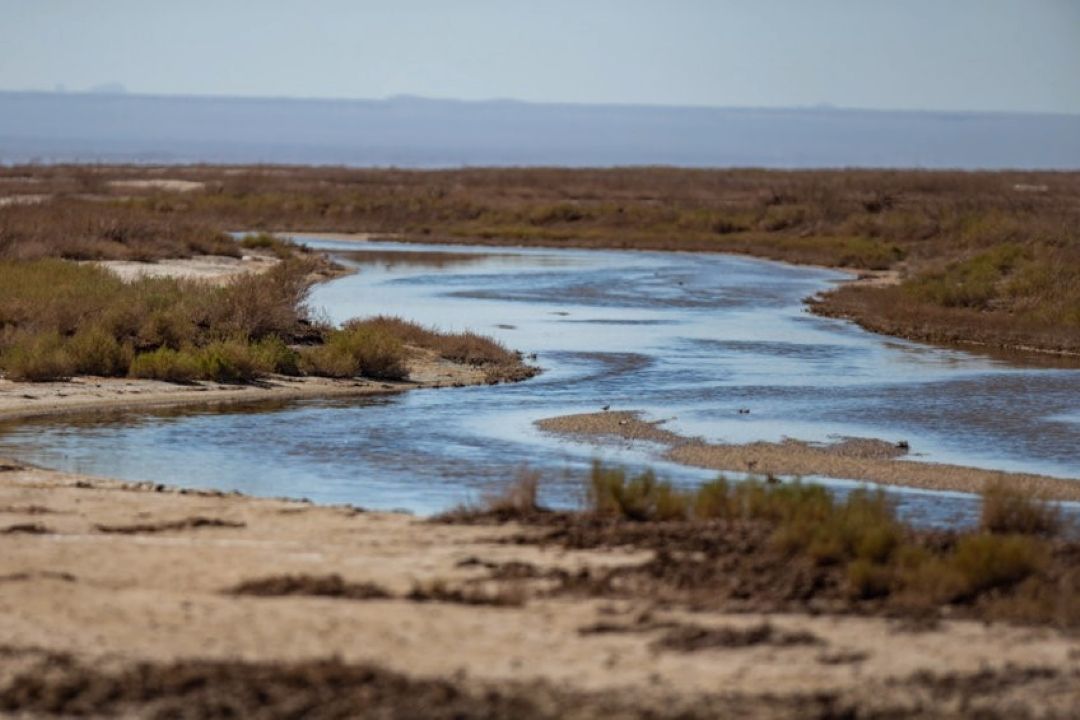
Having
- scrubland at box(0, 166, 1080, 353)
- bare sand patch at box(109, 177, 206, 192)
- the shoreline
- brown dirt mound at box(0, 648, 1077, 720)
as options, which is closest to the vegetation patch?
brown dirt mound at box(0, 648, 1077, 720)

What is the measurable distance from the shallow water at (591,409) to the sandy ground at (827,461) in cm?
44

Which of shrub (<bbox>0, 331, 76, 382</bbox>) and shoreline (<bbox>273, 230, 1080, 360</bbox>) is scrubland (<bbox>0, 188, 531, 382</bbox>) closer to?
shrub (<bbox>0, 331, 76, 382</bbox>)

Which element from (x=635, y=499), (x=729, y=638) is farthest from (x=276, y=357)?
(x=729, y=638)

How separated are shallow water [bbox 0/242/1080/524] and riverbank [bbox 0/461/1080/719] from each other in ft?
11.7

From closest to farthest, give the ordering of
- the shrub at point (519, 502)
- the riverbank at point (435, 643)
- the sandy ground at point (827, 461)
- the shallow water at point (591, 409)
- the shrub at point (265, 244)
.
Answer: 1. the riverbank at point (435, 643)
2. the shrub at point (519, 502)
3. the sandy ground at point (827, 461)
4. the shallow water at point (591, 409)
5. the shrub at point (265, 244)

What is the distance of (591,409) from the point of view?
22.2 m

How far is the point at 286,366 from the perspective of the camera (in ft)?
80.6

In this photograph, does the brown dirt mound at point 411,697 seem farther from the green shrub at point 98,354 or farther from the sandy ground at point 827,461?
the green shrub at point 98,354

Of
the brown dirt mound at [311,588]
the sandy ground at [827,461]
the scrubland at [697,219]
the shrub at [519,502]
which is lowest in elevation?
the sandy ground at [827,461]

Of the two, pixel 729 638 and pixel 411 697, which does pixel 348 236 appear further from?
pixel 411 697

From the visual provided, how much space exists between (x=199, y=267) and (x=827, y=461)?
23676 millimetres

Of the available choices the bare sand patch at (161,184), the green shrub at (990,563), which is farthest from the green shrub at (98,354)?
the bare sand patch at (161,184)

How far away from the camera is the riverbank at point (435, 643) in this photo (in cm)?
910

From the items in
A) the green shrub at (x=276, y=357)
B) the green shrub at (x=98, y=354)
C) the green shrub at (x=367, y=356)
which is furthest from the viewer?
the green shrub at (x=367, y=356)
